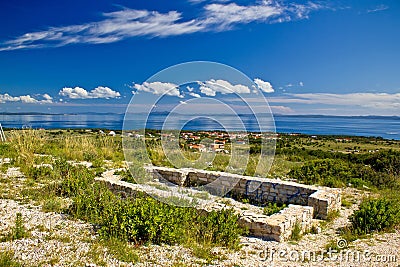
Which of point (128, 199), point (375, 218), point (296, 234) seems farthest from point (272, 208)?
point (128, 199)

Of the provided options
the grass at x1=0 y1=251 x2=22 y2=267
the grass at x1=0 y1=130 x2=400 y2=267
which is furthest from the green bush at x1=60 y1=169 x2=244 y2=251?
the grass at x1=0 y1=251 x2=22 y2=267

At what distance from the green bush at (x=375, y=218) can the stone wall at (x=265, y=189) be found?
1.12 m

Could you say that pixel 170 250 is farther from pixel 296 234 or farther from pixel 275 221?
pixel 296 234

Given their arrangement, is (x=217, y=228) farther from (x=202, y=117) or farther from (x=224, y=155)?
(x=224, y=155)

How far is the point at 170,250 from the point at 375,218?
4476 millimetres

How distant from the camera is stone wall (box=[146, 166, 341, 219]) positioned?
839cm

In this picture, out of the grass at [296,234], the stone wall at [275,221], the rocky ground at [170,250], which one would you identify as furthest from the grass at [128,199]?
the stone wall at [275,221]

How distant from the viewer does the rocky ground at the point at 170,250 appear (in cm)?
502

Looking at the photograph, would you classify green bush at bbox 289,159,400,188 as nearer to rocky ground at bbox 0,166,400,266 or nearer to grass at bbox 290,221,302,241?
rocky ground at bbox 0,166,400,266

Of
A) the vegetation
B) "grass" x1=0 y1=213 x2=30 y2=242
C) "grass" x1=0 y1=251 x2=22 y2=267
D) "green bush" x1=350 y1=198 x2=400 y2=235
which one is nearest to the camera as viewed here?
"grass" x1=0 y1=251 x2=22 y2=267

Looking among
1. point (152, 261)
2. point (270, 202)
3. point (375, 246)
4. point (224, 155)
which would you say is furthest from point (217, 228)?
point (224, 155)

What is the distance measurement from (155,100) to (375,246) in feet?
20.9

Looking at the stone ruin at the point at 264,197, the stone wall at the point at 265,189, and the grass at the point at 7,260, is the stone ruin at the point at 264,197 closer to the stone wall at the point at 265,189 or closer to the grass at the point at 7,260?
the stone wall at the point at 265,189

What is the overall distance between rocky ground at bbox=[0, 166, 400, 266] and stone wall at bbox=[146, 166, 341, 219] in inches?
52.9
